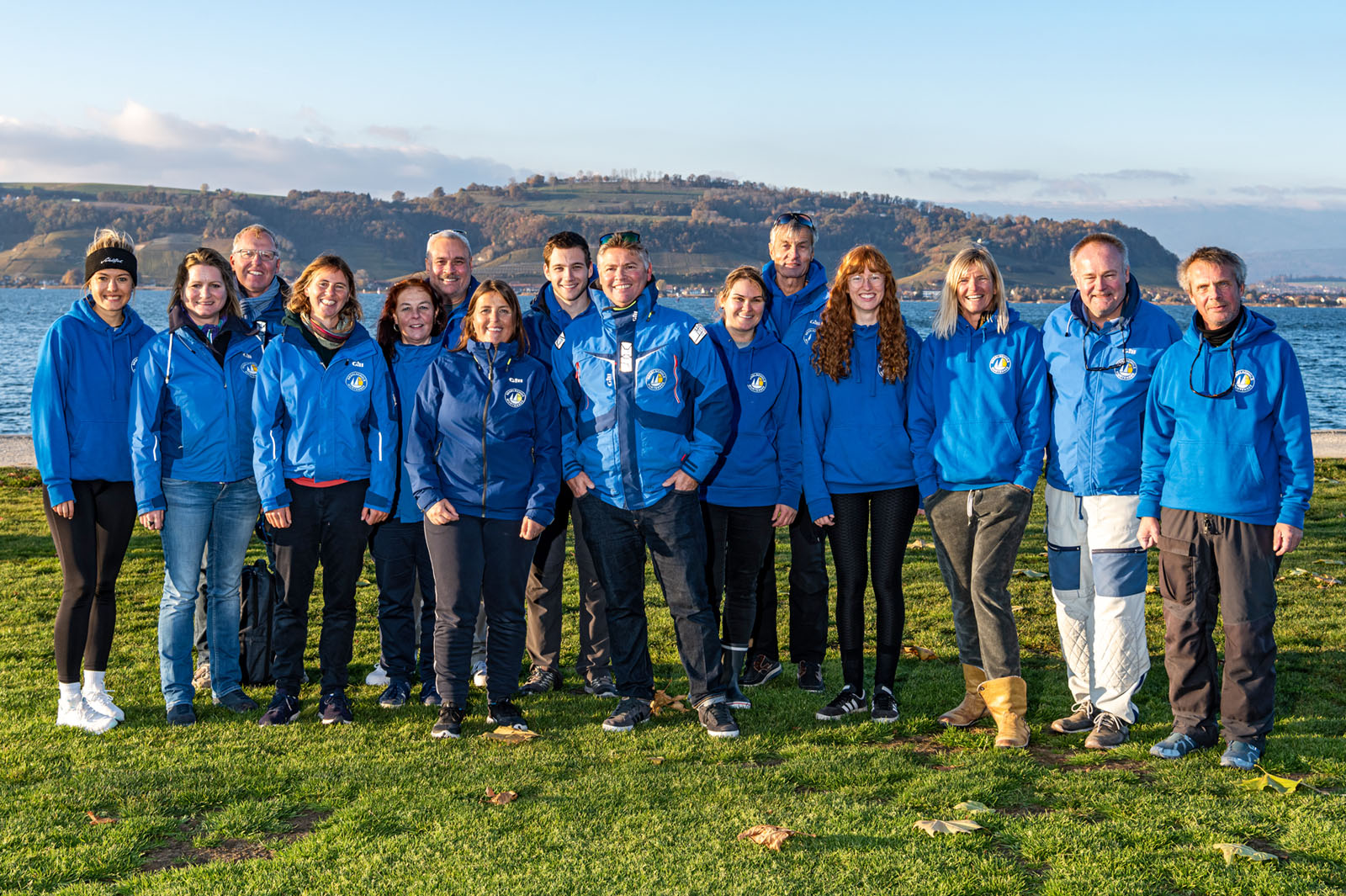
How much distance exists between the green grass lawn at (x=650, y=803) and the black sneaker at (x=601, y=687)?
0.10 meters

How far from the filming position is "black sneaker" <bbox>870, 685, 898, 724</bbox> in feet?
18.4

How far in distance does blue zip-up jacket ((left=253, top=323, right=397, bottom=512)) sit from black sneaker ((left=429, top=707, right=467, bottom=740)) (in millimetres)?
1168

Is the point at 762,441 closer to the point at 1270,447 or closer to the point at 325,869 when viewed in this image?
the point at 1270,447

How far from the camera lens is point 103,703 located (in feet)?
18.2

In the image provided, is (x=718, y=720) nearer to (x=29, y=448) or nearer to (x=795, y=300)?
(x=795, y=300)

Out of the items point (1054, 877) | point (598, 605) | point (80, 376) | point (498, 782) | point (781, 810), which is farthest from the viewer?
point (598, 605)

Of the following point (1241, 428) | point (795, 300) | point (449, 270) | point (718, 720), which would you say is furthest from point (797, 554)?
point (449, 270)

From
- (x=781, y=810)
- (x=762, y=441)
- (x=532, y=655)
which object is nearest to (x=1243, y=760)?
(x=781, y=810)

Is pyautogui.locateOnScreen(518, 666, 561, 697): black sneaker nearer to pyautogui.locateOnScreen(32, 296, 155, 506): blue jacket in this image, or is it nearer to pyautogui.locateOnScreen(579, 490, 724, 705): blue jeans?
pyautogui.locateOnScreen(579, 490, 724, 705): blue jeans

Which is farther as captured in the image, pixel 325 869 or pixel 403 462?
pixel 403 462

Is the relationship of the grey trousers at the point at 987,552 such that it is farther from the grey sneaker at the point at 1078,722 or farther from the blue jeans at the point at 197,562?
the blue jeans at the point at 197,562

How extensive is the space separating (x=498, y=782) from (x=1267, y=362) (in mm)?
4211

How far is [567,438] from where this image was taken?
5.46 meters

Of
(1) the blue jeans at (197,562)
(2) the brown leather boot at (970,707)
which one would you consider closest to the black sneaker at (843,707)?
(2) the brown leather boot at (970,707)
